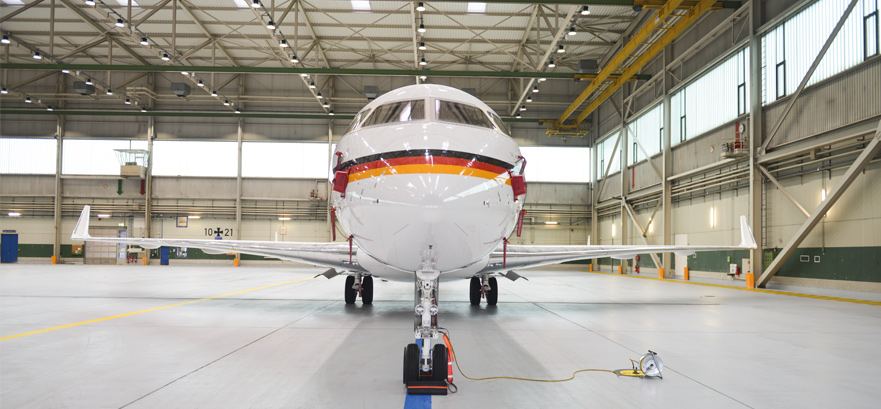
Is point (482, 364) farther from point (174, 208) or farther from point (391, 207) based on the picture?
point (174, 208)

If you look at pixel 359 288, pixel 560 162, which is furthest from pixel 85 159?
pixel 359 288

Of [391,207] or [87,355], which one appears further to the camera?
[87,355]

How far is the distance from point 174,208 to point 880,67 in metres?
42.0

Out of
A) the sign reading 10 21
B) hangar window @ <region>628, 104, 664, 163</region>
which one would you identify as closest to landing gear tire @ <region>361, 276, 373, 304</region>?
hangar window @ <region>628, 104, 664, 163</region>

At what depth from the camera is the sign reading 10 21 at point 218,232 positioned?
1517 inches

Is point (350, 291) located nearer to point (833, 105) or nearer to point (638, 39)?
point (833, 105)

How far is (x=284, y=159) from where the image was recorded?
38.8 meters

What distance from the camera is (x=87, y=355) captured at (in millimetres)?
5883

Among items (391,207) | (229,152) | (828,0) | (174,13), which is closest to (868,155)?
(828,0)

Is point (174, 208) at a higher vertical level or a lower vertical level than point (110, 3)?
lower

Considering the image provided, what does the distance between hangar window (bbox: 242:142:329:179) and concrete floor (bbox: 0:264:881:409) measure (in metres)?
27.8

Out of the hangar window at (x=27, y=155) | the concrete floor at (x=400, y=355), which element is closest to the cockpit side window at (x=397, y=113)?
the concrete floor at (x=400, y=355)

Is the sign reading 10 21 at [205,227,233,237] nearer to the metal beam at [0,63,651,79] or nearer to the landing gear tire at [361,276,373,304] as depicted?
the metal beam at [0,63,651,79]

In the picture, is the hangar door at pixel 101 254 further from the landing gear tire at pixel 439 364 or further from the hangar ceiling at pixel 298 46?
the landing gear tire at pixel 439 364
